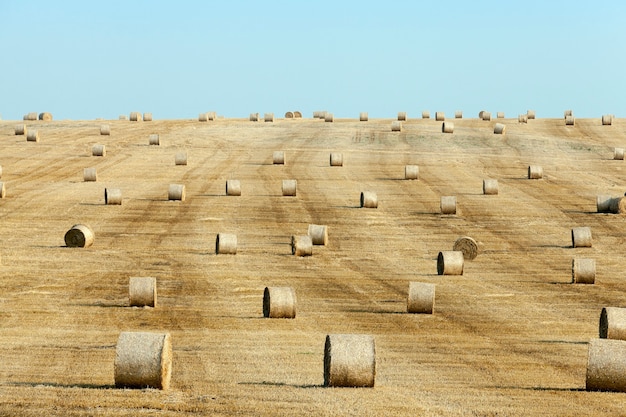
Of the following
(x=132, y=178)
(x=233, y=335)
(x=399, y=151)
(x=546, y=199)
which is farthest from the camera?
(x=399, y=151)

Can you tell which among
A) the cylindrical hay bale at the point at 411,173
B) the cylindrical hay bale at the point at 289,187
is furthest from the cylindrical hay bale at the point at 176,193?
the cylindrical hay bale at the point at 411,173

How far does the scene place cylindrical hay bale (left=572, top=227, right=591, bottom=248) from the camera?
41.1 metres

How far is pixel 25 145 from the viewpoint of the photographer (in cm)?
7256

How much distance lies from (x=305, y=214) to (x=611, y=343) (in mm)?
30054

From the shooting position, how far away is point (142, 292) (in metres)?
28.2

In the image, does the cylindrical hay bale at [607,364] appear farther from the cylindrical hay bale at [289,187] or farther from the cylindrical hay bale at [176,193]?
the cylindrical hay bale at [289,187]

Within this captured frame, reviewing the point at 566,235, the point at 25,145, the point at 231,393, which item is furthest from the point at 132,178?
the point at 231,393

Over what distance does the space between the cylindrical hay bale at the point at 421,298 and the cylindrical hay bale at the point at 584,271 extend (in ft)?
22.2

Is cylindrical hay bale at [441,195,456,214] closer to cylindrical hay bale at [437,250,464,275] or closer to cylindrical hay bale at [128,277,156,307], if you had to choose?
cylindrical hay bale at [437,250,464,275]

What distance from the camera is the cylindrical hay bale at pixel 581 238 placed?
4106 cm

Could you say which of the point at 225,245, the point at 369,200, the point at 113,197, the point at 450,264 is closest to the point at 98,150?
the point at 113,197

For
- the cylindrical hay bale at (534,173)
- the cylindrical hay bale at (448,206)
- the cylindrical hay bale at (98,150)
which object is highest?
the cylindrical hay bale at (98,150)

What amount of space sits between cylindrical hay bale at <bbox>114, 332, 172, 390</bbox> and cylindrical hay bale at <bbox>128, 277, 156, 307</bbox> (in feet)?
32.3

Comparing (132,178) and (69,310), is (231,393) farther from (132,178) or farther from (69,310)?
(132,178)
